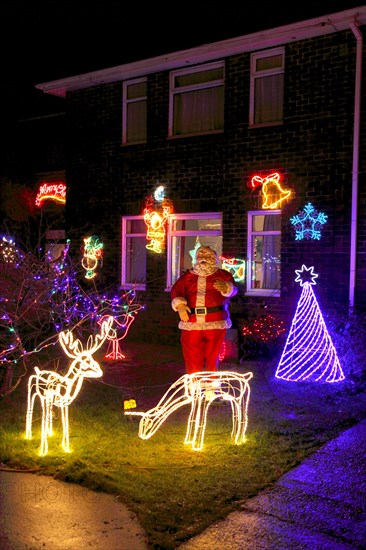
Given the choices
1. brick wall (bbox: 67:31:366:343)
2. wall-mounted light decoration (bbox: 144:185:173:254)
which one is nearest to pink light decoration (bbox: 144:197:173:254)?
wall-mounted light decoration (bbox: 144:185:173:254)

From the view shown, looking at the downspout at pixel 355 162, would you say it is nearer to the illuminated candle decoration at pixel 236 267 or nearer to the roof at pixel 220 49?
the roof at pixel 220 49

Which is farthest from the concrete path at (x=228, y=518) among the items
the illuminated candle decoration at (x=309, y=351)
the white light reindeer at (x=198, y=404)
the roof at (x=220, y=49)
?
the roof at (x=220, y=49)

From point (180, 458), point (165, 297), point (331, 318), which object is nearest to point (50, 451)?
point (180, 458)

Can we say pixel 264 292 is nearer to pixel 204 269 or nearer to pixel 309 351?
pixel 309 351

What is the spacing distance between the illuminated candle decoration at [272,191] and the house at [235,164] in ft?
0.07

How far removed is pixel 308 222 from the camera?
11.0 m

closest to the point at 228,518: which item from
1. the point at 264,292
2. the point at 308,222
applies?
the point at 308,222

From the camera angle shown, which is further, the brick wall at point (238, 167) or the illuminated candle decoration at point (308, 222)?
the illuminated candle decoration at point (308, 222)

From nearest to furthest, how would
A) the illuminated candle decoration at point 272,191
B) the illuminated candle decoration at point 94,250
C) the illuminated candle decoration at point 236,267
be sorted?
1. the illuminated candle decoration at point 272,191
2. the illuminated candle decoration at point 236,267
3. the illuminated candle decoration at point 94,250

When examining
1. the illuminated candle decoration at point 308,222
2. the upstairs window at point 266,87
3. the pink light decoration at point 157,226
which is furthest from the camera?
the pink light decoration at point 157,226

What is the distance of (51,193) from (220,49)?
718 centimetres

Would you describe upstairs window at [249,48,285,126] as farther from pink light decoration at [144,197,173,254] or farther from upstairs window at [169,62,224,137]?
pink light decoration at [144,197,173,254]

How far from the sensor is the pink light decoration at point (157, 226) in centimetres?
1273

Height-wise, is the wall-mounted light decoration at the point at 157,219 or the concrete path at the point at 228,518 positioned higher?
the wall-mounted light decoration at the point at 157,219
